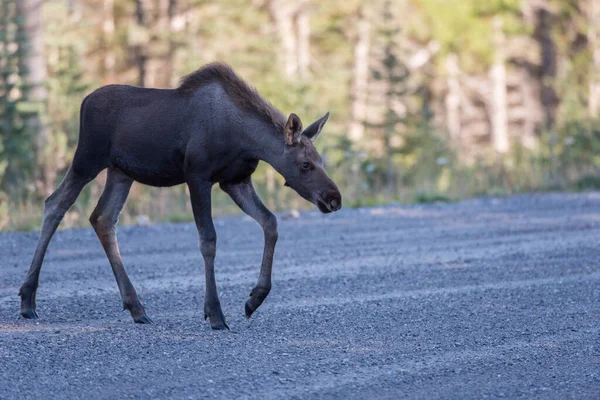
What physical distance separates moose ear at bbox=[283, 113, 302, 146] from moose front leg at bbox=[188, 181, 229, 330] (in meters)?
0.66

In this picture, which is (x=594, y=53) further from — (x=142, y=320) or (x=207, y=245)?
(x=142, y=320)

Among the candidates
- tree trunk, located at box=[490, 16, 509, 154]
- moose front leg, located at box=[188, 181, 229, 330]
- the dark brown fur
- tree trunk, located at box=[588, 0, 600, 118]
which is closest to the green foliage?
the dark brown fur

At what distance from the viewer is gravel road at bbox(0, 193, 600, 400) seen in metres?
5.79

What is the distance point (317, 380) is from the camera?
19.2 feet

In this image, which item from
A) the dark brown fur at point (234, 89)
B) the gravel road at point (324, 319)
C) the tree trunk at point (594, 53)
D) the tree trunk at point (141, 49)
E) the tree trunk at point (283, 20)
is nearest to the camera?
the gravel road at point (324, 319)

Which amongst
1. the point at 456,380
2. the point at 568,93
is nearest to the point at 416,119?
the point at 568,93

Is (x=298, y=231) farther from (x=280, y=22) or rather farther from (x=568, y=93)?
(x=280, y=22)

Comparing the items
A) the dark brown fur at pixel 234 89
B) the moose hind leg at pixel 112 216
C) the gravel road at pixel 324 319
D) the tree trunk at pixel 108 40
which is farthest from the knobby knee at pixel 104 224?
the tree trunk at pixel 108 40

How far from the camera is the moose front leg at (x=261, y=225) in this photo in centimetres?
745

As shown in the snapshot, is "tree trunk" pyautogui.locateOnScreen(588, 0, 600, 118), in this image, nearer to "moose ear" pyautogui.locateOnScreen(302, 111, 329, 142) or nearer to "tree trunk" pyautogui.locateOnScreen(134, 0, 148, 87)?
"tree trunk" pyautogui.locateOnScreen(134, 0, 148, 87)

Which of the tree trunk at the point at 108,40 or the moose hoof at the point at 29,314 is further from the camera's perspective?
the tree trunk at the point at 108,40

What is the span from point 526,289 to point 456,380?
3.30 m

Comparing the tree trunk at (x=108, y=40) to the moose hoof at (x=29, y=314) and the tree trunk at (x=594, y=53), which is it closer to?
the tree trunk at (x=594, y=53)

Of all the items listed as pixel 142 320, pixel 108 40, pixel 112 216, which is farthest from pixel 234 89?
pixel 108 40
